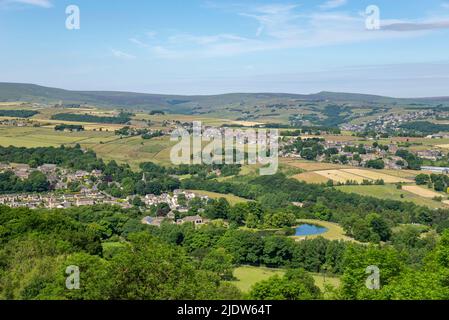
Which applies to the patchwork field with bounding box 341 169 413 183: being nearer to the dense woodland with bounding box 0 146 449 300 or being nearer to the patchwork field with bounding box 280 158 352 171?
the patchwork field with bounding box 280 158 352 171

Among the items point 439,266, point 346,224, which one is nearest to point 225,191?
point 346,224

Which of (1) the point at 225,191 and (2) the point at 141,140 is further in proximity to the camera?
(2) the point at 141,140

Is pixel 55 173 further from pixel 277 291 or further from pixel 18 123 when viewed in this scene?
pixel 277 291

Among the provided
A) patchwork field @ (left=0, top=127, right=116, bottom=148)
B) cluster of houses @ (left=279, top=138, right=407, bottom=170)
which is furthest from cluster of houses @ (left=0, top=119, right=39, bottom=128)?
cluster of houses @ (left=279, top=138, right=407, bottom=170)

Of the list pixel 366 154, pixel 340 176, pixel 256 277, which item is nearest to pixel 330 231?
pixel 256 277

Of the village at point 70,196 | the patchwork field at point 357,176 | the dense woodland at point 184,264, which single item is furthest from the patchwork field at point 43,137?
the dense woodland at point 184,264

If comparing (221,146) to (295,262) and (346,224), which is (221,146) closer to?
(346,224)

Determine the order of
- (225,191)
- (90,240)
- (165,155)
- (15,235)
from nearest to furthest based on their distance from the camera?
(15,235)
(90,240)
(225,191)
(165,155)
